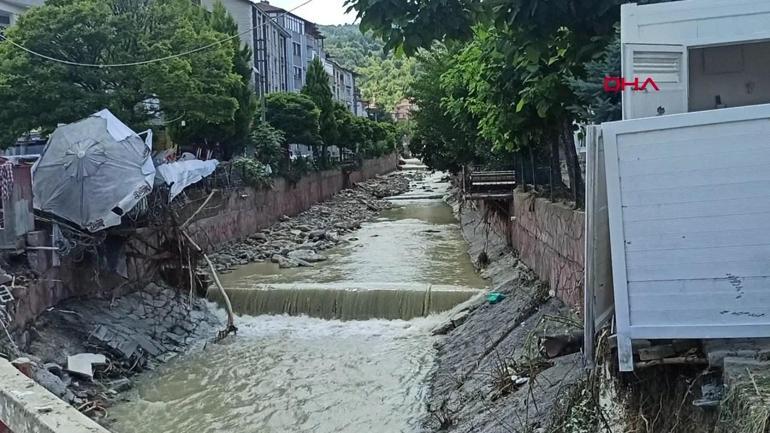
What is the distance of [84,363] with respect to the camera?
42.5ft

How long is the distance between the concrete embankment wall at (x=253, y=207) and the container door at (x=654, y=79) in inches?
719

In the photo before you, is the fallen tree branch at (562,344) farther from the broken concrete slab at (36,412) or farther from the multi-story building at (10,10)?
the multi-story building at (10,10)

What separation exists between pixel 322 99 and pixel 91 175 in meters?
29.4

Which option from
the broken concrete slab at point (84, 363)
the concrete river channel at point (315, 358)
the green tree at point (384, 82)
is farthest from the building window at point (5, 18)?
the green tree at point (384, 82)

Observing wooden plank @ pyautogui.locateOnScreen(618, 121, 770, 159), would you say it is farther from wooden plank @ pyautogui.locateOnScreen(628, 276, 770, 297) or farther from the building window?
the building window

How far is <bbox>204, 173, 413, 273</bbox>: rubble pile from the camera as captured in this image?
23.9 meters

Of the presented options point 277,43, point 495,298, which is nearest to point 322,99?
point 277,43

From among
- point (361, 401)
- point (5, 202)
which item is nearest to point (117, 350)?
point (5, 202)

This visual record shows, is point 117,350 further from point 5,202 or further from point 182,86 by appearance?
point 182,86

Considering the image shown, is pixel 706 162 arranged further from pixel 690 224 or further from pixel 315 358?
pixel 315 358

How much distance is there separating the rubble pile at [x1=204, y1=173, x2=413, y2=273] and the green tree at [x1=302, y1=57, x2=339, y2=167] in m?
3.66

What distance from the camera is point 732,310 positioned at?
4.74 m

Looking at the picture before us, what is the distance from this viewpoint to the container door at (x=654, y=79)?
5.69 meters

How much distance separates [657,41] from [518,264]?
1218 cm
